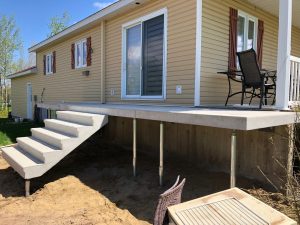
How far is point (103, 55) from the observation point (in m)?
8.20

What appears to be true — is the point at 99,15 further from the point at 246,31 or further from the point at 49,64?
the point at 49,64

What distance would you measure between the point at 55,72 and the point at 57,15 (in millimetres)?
19307

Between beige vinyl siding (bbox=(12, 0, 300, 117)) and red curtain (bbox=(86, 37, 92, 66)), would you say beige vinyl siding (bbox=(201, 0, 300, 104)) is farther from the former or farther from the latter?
red curtain (bbox=(86, 37, 92, 66))

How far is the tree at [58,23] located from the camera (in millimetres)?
28344

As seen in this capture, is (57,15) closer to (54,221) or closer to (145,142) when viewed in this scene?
(145,142)

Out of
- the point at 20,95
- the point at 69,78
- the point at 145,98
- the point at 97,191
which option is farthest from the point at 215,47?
the point at 20,95

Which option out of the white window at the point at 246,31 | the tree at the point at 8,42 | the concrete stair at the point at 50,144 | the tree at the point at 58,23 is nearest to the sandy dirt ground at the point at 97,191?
the concrete stair at the point at 50,144

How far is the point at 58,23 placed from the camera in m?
28.5

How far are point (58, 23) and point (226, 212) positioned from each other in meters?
29.6

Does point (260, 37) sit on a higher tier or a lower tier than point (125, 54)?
higher

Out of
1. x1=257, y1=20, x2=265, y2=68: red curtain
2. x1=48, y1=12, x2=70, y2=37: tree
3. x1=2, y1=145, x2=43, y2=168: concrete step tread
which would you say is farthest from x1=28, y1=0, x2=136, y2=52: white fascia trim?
x1=48, y1=12, x2=70, y2=37: tree

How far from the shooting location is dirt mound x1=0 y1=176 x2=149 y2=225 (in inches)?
147

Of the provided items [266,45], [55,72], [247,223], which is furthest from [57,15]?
[247,223]

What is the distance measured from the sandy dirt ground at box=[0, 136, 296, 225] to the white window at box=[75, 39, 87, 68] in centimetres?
436
